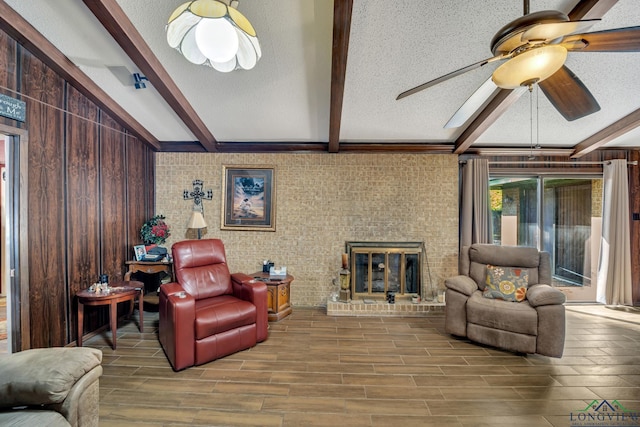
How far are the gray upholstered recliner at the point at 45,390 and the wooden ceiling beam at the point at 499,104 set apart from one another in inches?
A: 147

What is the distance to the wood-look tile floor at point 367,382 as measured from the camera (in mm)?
1958

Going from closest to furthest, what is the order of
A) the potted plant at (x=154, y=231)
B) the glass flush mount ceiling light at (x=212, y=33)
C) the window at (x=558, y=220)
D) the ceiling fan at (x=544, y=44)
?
1. the ceiling fan at (x=544, y=44)
2. the glass flush mount ceiling light at (x=212, y=33)
3. the potted plant at (x=154, y=231)
4. the window at (x=558, y=220)

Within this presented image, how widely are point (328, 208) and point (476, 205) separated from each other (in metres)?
2.16

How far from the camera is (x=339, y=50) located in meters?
2.28

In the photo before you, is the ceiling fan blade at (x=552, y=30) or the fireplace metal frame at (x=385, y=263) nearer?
the ceiling fan blade at (x=552, y=30)

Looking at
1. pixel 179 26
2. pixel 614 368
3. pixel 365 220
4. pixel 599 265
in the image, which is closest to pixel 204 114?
pixel 179 26

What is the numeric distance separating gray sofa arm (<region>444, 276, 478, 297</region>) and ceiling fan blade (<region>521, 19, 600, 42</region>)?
2.41 meters

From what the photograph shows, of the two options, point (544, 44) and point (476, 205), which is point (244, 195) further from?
point (544, 44)

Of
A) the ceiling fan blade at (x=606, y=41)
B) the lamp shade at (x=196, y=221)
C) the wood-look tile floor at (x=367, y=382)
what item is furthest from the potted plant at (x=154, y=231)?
the ceiling fan blade at (x=606, y=41)

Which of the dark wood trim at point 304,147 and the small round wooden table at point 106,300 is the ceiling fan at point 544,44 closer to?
the dark wood trim at point 304,147

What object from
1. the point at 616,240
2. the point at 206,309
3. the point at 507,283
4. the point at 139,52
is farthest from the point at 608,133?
the point at 139,52

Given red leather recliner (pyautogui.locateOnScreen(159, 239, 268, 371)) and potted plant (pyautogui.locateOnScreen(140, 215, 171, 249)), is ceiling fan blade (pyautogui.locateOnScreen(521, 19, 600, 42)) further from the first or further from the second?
potted plant (pyautogui.locateOnScreen(140, 215, 171, 249))

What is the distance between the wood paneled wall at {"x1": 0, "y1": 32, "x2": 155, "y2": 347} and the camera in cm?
249

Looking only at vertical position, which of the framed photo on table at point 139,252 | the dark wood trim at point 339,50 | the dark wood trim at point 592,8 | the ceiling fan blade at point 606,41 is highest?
the dark wood trim at point 592,8
